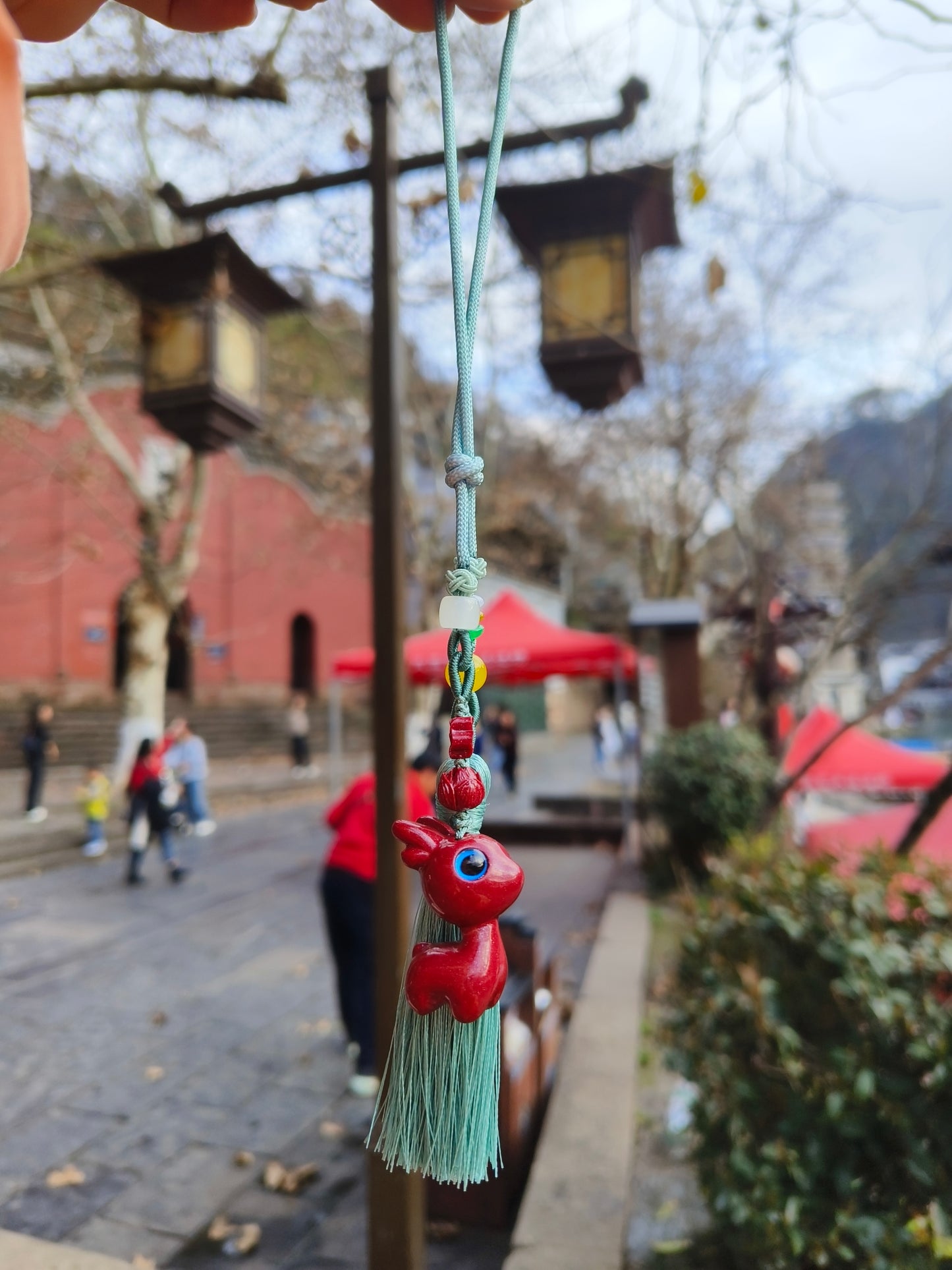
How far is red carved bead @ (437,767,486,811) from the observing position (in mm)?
1042

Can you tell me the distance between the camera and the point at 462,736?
1.01 m

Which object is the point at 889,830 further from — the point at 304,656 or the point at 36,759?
the point at 304,656

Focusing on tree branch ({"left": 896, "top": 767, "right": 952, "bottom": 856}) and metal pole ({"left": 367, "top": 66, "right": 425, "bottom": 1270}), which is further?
tree branch ({"left": 896, "top": 767, "right": 952, "bottom": 856})

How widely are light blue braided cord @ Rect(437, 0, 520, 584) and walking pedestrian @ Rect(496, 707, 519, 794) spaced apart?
48.4ft

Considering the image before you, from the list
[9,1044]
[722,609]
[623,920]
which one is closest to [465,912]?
[9,1044]

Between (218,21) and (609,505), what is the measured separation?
20271 millimetres

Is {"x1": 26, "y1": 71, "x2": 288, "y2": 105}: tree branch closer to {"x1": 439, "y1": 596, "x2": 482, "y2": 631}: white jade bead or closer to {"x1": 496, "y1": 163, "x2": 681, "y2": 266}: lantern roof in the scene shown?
{"x1": 496, "y1": 163, "x2": 681, "y2": 266}: lantern roof

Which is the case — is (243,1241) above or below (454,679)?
below

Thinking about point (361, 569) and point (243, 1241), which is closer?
point (243, 1241)

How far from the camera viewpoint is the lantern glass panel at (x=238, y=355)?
3598 millimetres

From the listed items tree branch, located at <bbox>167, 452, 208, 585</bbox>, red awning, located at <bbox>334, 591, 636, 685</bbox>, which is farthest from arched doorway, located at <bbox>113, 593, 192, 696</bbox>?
red awning, located at <bbox>334, 591, 636, 685</bbox>

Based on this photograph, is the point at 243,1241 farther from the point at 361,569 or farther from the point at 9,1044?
the point at 361,569

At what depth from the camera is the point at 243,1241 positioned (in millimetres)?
3014

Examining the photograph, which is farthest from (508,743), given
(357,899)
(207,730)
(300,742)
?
(357,899)
